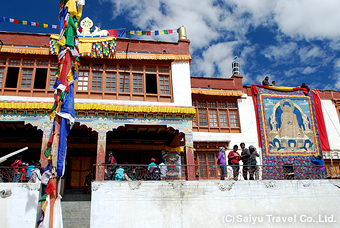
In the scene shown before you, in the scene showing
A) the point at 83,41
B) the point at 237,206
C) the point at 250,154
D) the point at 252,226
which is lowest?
the point at 252,226

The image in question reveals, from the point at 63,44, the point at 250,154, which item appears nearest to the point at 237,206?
the point at 250,154

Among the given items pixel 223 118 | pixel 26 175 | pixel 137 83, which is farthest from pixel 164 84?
pixel 26 175

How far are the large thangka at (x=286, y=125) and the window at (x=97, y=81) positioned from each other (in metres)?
10.1

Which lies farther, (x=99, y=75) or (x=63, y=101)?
(x=99, y=75)

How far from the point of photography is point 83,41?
50.0 ft

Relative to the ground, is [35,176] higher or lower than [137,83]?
lower

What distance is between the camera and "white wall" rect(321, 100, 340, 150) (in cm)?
2041

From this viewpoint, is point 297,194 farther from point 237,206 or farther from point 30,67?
point 30,67

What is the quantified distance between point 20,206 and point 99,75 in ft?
23.1

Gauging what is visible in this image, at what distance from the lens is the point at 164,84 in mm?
15688

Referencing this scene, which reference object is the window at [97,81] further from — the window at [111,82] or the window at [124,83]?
the window at [124,83]

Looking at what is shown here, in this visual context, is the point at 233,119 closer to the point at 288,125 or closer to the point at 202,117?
the point at 202,117

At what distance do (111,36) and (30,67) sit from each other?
4264 millimetres

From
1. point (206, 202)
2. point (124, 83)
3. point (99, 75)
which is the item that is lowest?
point (206, 202)
